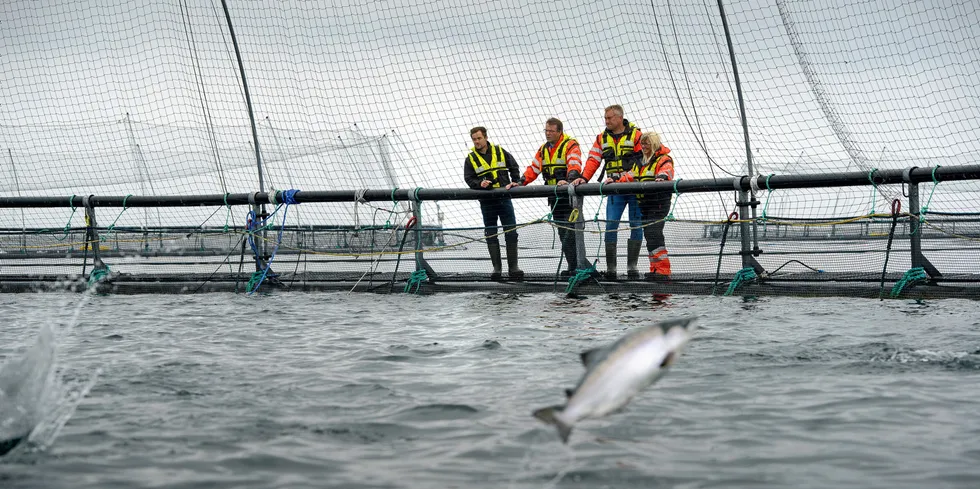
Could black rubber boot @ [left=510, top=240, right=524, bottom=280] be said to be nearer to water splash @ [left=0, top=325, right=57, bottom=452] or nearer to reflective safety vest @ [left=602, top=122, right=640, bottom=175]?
reflective safety vest @ [left=602, top=122, right=640, bottom=175]

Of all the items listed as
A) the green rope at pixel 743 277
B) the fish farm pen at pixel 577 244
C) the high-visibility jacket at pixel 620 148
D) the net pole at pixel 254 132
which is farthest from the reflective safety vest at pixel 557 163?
the net pole at pixel 254 132

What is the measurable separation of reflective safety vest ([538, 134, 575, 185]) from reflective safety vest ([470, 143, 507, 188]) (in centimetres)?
50

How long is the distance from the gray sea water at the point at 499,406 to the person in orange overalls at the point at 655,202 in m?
2.20

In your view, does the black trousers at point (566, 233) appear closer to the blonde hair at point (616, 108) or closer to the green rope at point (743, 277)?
the blonde hair at point (616, 108)

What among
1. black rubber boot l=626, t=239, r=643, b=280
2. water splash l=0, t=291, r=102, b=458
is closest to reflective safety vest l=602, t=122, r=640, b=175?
black rubber boot l=626, t=239, r=643, b=280

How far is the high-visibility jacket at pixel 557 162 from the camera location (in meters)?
10.3

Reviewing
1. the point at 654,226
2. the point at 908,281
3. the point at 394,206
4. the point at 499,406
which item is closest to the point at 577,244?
the point at 654,226

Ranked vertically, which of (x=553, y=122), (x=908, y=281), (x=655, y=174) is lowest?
(x=908, y=281)

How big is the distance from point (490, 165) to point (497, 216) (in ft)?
1.99

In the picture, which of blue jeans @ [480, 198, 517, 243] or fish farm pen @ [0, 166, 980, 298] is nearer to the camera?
fish farm pen @ [0, 166, 980, 298]

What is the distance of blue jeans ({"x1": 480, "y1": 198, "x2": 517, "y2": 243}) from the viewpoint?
10156 mm

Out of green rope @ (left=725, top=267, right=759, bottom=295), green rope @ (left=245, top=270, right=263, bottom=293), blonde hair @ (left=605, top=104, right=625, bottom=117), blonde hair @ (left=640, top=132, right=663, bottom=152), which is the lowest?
green rope @ (left=245, top=270, right=263, bottom=293)

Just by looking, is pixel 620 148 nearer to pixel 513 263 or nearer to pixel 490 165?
pixel 490 165

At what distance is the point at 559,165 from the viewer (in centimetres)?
1046
